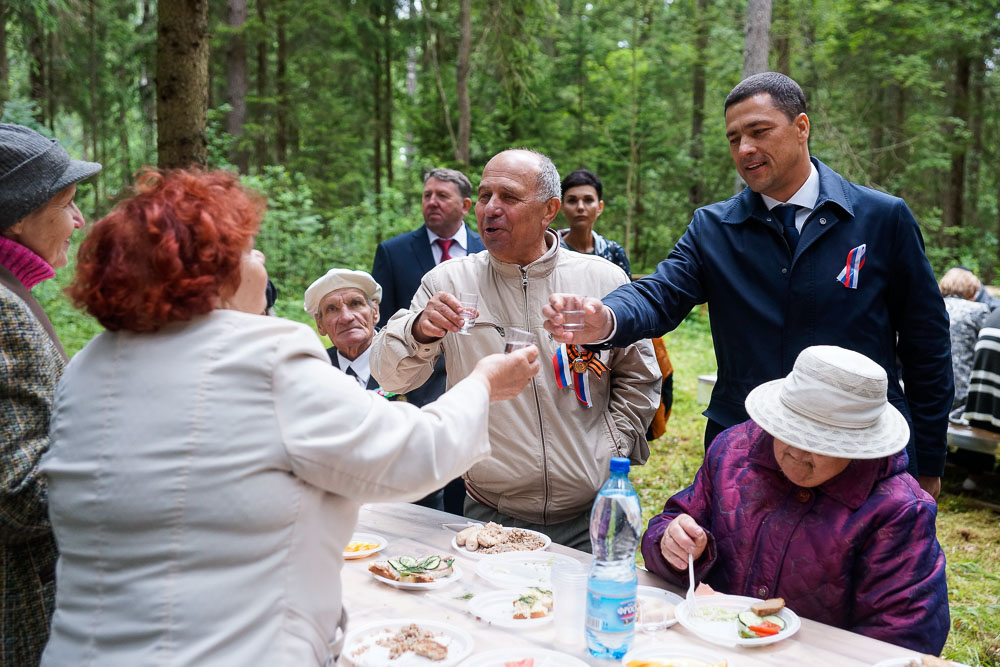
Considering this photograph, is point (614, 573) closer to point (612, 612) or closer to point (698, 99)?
point (612, 612)

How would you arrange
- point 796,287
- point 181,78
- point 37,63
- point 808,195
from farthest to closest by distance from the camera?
1. point 37,63
2. point 181,78
3. point 808,195
4. point 796,287

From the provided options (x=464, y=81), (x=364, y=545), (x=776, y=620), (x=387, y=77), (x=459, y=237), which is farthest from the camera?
(x=387, y=77)

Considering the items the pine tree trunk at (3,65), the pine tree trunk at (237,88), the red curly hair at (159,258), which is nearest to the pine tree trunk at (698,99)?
the pine tree trunk at (237,88)

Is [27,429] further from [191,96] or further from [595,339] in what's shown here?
[191,96]

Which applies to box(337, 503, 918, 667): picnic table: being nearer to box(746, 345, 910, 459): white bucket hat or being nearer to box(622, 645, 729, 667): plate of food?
box(622, 645, 729, 667): plate of food

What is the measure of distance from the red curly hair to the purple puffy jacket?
159 centimetres

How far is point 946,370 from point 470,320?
1803 mm

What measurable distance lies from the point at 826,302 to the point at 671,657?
4.99ft

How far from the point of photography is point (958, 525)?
583cm

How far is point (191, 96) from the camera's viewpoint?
16.0 feet

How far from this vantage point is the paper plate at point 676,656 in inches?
74.0

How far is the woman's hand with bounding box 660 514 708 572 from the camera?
2293 mm

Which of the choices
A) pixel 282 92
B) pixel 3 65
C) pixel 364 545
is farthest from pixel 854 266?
pixel 282 92

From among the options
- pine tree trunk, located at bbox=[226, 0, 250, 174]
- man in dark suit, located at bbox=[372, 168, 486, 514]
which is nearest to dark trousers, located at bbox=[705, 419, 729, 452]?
man in dark suit, located at bbox=[372, 168, 486, 514]
